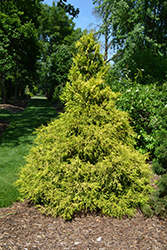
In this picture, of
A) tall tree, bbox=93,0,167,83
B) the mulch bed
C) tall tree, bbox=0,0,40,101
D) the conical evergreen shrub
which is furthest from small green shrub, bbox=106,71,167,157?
tall tree, bbox=0,0,40,101

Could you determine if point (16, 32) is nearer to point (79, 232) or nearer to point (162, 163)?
point (162, 163)

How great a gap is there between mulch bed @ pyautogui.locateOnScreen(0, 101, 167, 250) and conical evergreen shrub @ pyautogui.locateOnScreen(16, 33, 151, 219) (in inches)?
7.3

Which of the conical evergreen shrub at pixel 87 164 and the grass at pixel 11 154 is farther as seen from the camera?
the grass at pixel 11 154

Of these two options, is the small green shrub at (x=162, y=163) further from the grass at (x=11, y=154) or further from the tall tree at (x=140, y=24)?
the tall tree at (x=140, y=24)

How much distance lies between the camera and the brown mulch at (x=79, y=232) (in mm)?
2982

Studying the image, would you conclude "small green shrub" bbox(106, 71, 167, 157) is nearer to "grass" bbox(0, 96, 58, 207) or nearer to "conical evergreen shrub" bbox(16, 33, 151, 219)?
"conical evergreen shrub" bbox(16, 33, 151, 219)

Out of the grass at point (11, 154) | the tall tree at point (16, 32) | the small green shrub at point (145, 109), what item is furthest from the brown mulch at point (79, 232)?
the tall tree at point (16, 32)

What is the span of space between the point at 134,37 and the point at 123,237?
437 inches

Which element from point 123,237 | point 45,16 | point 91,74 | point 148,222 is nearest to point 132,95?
point 91,74

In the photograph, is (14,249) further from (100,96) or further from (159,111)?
(159,111)

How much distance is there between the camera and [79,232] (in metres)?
3.29

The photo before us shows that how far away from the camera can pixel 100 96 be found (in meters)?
4.28

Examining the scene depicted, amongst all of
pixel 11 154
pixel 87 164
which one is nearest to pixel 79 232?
pixel 87 164

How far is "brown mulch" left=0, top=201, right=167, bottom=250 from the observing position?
9.78 ft
